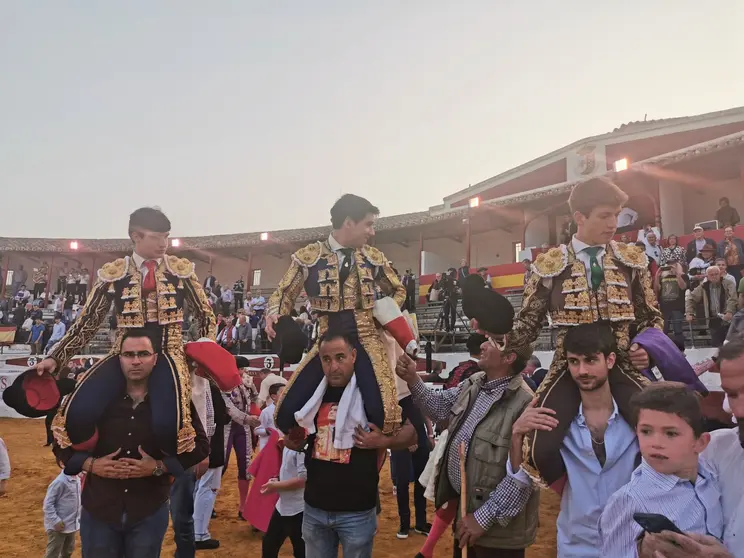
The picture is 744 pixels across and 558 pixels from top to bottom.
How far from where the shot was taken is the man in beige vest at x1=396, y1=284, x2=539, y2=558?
281cm

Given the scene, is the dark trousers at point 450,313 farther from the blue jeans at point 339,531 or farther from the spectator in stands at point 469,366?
the blue jeans at point 339,531

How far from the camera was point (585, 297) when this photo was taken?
295 centimetres

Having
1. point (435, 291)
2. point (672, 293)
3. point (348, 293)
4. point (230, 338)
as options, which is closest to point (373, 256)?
point (348, 293)

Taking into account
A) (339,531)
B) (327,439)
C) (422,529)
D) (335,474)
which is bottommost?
(422,529)

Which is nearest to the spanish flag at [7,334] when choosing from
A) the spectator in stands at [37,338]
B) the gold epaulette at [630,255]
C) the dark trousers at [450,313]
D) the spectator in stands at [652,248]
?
the spectator in stands at [37,338]

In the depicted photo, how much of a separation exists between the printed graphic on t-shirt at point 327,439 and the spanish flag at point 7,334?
24.4 metres

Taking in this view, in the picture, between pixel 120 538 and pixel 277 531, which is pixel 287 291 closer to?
pixel 120 538

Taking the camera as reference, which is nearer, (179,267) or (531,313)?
(531,313)

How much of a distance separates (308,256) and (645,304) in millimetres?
2104

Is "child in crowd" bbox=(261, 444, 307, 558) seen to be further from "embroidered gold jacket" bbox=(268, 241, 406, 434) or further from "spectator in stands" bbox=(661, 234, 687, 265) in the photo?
"spectator in stands" bbox=(661, 234, 687, 265)

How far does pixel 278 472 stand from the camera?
4516mm

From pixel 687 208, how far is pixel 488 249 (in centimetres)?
769

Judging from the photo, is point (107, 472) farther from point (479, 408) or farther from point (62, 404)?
point (479, 408)

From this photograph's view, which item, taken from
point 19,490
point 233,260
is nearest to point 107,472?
point 19,490
